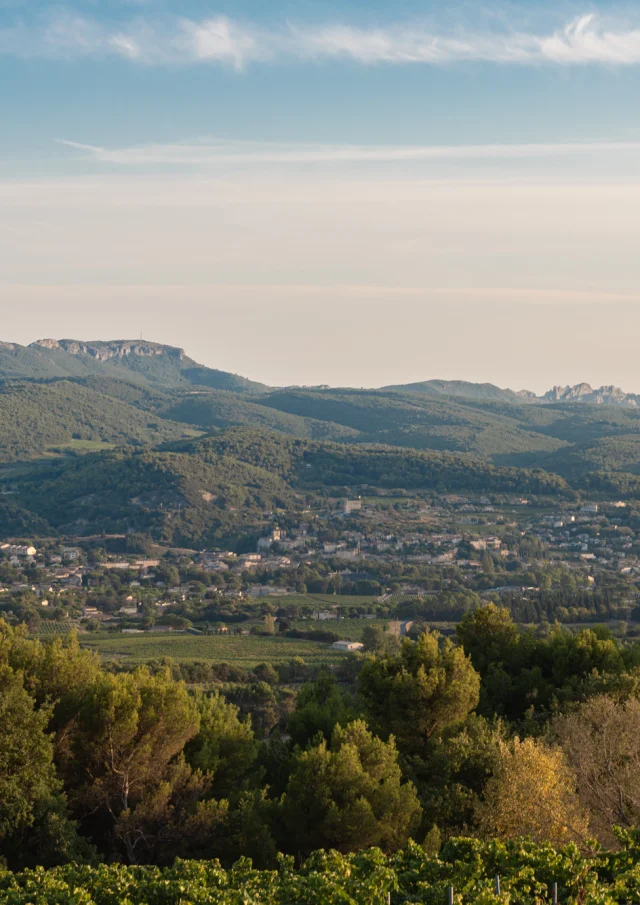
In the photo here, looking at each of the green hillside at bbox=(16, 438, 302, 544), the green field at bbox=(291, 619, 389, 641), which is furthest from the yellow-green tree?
the green hillside at bbox=(16, 438, 302, 544)

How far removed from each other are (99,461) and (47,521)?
1519cm

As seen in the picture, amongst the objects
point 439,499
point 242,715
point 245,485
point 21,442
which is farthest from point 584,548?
point 21,442

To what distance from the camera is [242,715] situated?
30984 mm

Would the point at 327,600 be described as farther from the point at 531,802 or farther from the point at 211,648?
the point at 531,802

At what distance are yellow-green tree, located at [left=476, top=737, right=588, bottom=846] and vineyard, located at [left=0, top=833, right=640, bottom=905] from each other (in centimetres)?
148

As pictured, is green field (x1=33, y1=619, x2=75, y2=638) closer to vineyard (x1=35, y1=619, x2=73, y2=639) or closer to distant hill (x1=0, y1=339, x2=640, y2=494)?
vineyard (x1=35, y1=619, x2=73, y2=639)

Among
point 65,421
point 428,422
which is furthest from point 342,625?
point 428,422

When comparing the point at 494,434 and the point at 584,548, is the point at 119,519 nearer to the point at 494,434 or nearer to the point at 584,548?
the point at 584,548

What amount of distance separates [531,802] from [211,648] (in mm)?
36936

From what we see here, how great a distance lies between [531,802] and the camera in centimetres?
1455

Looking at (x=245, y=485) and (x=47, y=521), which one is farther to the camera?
(x=245, y=485)

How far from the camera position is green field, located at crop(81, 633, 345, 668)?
46281 mm

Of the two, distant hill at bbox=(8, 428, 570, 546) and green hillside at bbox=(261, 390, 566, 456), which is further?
green hillside at bbox=(261, 390, 566, 456)

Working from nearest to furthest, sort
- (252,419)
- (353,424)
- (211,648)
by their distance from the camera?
(211,648) → (353,424) → (252,419)
